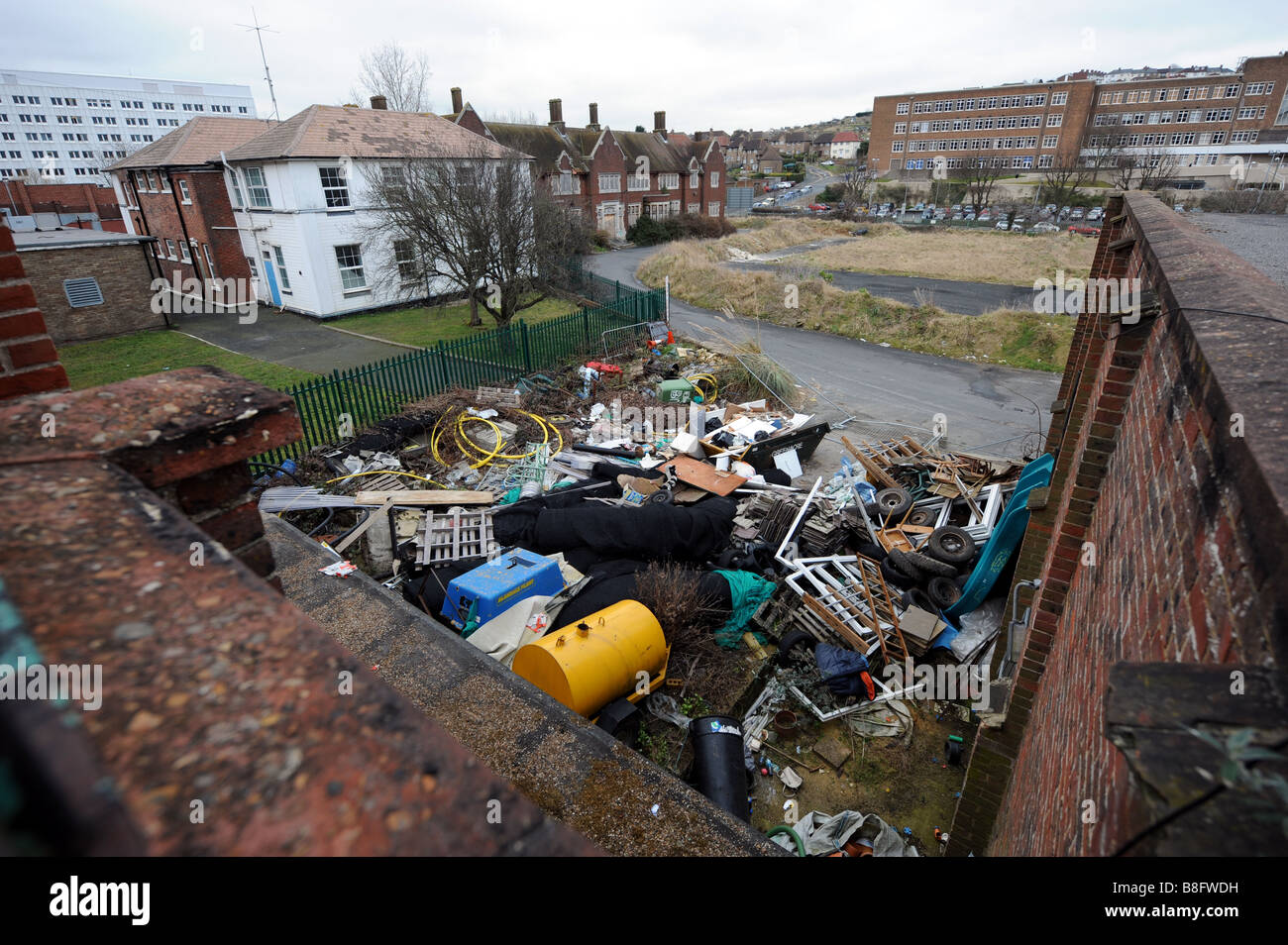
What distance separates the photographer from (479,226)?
18.0 metres

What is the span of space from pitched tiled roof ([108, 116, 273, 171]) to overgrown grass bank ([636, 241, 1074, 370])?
62.9 ft

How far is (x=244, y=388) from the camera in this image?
2.03 meters

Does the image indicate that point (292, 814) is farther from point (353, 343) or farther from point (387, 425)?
point (353, 343)

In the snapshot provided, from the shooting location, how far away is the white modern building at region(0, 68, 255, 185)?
245 feet

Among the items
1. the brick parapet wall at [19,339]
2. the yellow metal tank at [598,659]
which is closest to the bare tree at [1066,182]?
the yellow metal tank at [598,659]

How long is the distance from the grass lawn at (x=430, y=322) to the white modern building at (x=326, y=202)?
0.83m

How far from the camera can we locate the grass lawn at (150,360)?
17.4 metres

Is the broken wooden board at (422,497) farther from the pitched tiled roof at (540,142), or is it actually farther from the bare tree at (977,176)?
the bare tree at (977,176)

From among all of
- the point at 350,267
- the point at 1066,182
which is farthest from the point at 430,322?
the point at 1066,182

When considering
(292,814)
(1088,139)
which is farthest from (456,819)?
(1088,139)

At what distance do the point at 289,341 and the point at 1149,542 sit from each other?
23950 mm

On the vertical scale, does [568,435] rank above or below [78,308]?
below

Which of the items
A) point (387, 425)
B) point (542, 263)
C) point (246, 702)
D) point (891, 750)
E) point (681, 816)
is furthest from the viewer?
point (542, 263)

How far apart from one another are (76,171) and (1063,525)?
114 meters
